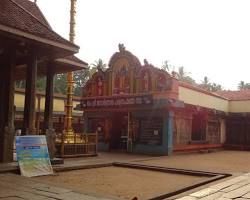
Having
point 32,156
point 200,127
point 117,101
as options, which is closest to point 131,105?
point 117,101

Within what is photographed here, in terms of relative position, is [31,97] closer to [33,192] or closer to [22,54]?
[22,54]

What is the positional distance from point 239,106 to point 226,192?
19.0 m

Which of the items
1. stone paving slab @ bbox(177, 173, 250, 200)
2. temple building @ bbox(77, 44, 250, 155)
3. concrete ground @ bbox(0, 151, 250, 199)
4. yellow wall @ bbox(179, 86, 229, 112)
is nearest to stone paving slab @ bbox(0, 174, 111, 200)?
concrete ground @ bbox(0, 151, 250, 199)

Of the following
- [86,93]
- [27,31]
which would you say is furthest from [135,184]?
[86,93]

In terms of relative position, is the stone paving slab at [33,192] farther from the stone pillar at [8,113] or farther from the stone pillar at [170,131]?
the stone pillar at [170,131]

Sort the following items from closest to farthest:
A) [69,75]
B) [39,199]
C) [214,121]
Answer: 1. [39,199]
2. [69,75]
3. [214,121]

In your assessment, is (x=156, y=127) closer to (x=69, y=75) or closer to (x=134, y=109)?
(x=134, y=109)

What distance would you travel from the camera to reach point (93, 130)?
23297 mm

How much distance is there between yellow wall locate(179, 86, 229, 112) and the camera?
20.6 metres

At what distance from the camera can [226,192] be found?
28.0ft

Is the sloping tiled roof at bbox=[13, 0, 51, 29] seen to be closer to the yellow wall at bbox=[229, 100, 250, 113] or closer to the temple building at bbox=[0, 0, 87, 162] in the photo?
the temple building at bbox=[0, 0, 87, 162]

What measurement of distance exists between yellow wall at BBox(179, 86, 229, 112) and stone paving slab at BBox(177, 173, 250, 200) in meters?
10.5

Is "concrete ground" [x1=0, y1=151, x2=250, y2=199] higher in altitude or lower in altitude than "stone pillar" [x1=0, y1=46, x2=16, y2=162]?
lower

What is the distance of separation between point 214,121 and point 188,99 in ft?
15.9
